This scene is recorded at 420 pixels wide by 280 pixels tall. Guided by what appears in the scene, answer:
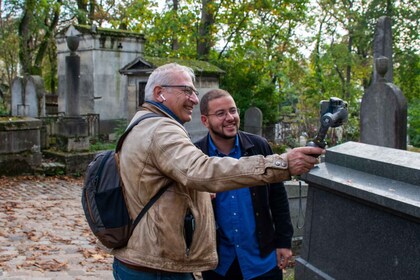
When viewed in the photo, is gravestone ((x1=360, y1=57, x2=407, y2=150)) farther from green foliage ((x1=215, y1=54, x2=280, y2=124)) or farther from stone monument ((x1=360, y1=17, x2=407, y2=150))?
green foliage ((x1=215, y1=54, x2=280, y2=124))

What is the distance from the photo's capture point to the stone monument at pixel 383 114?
9.91 m

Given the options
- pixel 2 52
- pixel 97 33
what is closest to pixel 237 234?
pixel 97 33

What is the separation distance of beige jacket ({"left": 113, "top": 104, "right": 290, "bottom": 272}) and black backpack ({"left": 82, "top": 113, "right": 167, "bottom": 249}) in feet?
0.14

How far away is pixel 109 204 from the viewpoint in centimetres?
271

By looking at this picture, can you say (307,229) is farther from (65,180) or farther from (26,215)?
(65,180)

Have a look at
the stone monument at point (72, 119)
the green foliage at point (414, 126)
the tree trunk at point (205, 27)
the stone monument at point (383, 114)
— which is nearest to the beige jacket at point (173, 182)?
the stone monument at point (383, 114)

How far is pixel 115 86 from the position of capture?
1950 cm

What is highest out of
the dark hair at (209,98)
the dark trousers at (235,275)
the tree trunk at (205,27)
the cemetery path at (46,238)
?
the tree trunk at (205,27)

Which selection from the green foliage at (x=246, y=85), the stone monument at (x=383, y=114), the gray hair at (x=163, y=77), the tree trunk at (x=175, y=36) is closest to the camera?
the gray hair at (x=163, y=77)

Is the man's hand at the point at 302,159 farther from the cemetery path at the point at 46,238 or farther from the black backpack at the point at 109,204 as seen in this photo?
the cemetery path at the point at 46,238

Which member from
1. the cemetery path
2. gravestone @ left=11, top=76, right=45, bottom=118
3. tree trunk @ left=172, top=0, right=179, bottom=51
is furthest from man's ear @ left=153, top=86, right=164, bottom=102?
tree trunk @ left=172, top=0, right=179, bottom=51

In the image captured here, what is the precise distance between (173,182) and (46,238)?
511cm

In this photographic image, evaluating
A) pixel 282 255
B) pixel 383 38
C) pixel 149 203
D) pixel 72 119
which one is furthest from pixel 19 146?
pixel 149 203

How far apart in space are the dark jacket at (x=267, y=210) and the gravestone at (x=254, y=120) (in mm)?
11604
